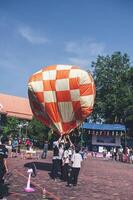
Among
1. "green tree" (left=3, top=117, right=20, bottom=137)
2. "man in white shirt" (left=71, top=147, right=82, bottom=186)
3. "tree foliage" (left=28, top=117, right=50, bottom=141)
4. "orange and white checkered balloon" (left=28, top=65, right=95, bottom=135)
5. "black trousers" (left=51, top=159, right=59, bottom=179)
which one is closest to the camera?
"man in white shirt" (left=71, top=147, right=82, bottom=186)

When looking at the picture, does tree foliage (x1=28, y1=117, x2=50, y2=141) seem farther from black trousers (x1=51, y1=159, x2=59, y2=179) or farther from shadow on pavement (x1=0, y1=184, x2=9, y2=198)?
shadow on pavement (x1=0, y1=184, x2=9, y2=198)

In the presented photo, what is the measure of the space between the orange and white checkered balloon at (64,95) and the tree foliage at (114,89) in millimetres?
45380

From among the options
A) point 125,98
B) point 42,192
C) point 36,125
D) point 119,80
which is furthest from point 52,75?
point 119,80

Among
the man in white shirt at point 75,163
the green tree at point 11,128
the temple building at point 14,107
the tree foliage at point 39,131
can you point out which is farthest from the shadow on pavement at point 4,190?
the temple building at point 14,107

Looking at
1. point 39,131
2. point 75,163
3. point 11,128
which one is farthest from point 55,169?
point 11,128

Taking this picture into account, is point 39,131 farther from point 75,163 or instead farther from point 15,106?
point 75,163

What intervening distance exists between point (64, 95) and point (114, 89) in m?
52.8

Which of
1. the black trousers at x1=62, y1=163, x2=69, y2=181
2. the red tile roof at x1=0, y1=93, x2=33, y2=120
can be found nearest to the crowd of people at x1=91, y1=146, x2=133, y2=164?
the black trousers at x1=62, y1=163, x2=69, y2=181

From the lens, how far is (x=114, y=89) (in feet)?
239

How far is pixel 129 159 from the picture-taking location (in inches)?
1769

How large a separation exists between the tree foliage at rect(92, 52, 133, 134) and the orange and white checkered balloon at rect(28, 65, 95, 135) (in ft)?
149

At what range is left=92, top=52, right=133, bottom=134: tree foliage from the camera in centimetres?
6875

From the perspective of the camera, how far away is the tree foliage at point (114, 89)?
226ft

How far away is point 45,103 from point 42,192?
7586 mm
